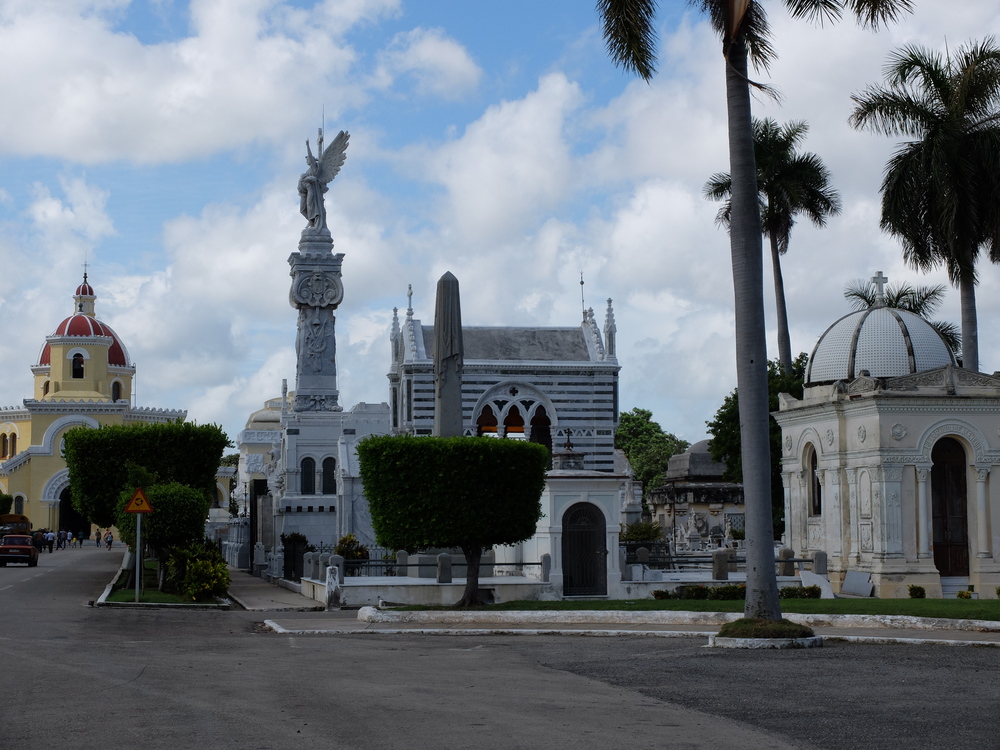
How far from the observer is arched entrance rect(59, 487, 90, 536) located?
8812 centimetres

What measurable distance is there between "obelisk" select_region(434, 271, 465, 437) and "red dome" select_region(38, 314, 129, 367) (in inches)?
2807

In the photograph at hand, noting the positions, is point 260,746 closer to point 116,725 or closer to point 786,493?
point 116,725

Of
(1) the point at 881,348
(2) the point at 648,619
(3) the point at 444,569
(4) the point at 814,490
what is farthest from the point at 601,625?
(1) the point at 881,348

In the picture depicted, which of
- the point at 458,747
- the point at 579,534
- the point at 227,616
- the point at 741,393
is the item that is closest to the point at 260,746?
the point at 458,747

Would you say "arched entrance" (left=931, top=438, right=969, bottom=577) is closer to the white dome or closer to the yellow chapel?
the white dome

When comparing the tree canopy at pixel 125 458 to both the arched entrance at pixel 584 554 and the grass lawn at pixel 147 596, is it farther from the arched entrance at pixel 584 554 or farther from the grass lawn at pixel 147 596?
the arched entrance at pixel 584 554

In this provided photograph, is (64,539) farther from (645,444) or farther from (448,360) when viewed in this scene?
(448,360)

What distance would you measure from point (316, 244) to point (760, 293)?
35842 millimetres

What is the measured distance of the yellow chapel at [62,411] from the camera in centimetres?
8706

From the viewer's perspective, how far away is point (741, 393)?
1703cm

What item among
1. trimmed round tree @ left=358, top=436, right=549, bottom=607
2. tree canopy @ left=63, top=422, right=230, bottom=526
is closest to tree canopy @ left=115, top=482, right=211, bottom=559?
tree canopy @ left=63, top=422, right=230, bottom=526

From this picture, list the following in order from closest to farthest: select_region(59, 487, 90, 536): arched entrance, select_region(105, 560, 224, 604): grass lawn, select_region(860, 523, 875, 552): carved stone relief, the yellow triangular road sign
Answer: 1. the yellow triangular road sign
2. select_region(105, 560, 224, 604): grass lawn
3. select_region(860, 523, 875, 552): carved stone relief
4. select_region(59, 487, 90, 536): arched entrance

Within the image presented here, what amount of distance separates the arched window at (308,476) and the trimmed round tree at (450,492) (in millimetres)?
23616

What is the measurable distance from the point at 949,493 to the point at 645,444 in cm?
5862
